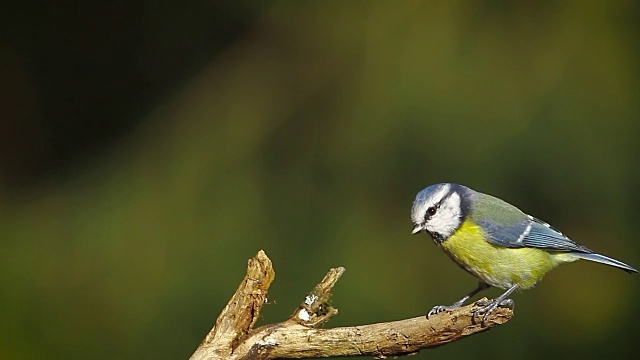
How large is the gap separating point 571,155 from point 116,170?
1128 millimetres

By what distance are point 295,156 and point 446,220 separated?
0.97 metres

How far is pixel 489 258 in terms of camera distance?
4.11 ft

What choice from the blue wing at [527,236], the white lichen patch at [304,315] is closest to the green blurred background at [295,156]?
the blue wing at [527,236]

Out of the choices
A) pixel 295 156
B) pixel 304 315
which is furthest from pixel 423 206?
pixel 295 156

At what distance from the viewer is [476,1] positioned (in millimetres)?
2062

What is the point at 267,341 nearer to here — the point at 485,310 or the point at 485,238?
the point at 485,310

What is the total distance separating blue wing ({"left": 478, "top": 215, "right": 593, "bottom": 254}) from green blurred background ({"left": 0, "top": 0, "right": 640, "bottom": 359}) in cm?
73

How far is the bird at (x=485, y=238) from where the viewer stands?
4.11 ft

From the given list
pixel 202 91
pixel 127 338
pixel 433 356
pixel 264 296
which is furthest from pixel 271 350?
pixel 202 91

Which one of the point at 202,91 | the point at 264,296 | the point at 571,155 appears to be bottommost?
the point at 264,296

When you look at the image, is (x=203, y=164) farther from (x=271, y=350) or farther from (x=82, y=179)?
(x=271, y=350)

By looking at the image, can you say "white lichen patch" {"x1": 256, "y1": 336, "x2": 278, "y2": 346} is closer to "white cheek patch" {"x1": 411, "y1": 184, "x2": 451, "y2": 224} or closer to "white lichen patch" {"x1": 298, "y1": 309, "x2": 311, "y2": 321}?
"white lichen patch" {"x1": 298, "y1": 309, "x2": 311, "y2": 321}

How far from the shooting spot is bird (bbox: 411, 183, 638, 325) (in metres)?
1.25

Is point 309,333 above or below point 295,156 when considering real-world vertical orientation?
below
